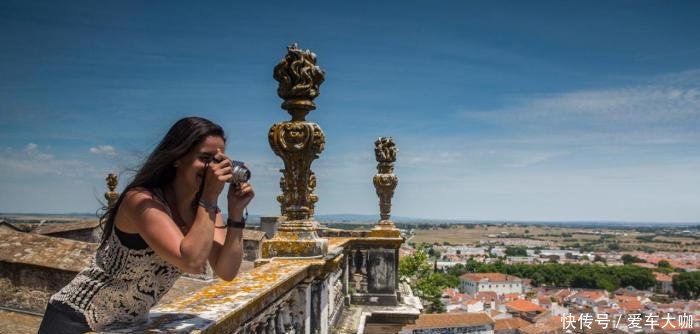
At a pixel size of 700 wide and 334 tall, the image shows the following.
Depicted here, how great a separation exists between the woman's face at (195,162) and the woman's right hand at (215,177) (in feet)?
0.18

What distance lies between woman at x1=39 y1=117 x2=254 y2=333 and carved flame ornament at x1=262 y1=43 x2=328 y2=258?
7.95 feet

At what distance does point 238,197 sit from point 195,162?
0.34 meters

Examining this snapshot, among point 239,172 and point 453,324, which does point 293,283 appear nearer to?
point 239,172

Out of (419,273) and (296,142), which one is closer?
(296,142)

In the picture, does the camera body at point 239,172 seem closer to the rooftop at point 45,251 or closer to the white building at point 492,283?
the rooftop at point 45,251

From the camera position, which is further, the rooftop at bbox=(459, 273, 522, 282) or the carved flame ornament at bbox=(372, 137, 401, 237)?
Answer: the rooftop at bbox=(459, 273, 522, 282)

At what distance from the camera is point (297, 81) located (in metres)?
5.57

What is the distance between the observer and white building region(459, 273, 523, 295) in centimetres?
13250

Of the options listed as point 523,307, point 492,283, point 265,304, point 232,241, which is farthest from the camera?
point 492,283

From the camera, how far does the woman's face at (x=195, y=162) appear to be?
2.93 meters

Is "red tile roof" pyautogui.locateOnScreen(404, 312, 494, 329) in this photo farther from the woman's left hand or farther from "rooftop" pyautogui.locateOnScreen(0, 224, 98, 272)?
the woman's left hand

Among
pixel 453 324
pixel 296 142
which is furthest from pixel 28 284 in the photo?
pixel 453 324

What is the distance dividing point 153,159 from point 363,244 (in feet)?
26.7

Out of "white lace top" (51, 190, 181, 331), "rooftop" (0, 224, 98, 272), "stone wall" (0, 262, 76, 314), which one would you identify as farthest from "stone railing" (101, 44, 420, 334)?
"stone wall" (0, 262, 76, 314)
